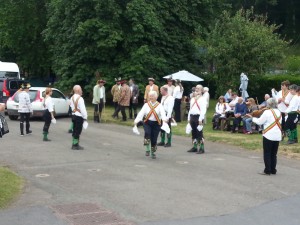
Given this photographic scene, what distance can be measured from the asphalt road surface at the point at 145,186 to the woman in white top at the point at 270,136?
11.9 inches

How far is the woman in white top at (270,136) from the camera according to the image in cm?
1162

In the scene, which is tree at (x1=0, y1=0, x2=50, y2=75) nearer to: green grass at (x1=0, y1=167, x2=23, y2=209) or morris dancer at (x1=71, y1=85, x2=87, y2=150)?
morris dancer at (x1=71, y1=85, x2=87, y2=150)

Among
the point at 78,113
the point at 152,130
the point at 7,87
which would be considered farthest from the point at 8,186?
the point at 7,87

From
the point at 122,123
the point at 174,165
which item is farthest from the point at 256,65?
the point at 174,165

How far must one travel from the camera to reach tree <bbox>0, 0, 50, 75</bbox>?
40.4 metres

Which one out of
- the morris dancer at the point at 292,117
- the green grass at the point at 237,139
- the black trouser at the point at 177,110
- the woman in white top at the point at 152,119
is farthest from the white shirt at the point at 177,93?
the woman in white top at the point at 152,119

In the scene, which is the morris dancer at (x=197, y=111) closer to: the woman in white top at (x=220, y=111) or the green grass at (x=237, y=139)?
the green grass at (x=237, y=139)

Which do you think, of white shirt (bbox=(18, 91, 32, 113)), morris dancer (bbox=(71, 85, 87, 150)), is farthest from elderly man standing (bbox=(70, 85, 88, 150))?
white shirt (bbox=(18, 91, 32, 113))

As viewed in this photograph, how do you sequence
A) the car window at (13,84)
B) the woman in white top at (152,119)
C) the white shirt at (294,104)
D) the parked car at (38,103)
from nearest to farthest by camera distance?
the woman in white top at (152,119), the white shirt at (294,104), the parked car at (38,103), the car window at (13,84)

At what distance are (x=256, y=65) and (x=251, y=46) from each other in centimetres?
100

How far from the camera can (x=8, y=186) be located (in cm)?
989

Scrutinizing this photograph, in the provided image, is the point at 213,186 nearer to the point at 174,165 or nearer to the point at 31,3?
the point at 174,165

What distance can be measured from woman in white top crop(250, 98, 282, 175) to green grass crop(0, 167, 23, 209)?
513 cm

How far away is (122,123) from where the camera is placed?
897 inches
